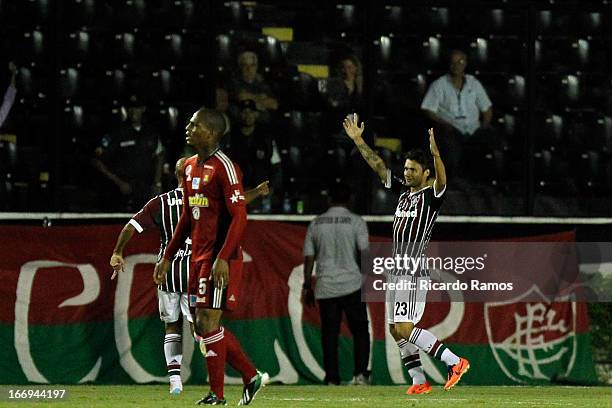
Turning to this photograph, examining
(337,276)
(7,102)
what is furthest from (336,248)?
(7,102)

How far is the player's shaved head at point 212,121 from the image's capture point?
11.4 meters

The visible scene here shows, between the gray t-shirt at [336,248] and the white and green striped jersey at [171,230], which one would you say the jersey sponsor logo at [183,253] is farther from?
the gray t-shirt at [336,248]

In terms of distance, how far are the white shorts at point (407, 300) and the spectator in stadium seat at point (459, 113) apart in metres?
4.26

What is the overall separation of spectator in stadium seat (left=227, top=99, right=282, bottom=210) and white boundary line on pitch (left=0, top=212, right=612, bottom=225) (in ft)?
1.63

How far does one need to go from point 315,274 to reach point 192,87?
2.61 meters

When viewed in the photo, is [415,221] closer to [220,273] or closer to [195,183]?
[195,183]

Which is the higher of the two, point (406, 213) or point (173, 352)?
point (406, 213)

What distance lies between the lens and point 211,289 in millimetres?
11234

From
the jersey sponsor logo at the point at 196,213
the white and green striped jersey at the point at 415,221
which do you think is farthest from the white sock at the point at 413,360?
the jersey sponsor logo at the point at 196,213

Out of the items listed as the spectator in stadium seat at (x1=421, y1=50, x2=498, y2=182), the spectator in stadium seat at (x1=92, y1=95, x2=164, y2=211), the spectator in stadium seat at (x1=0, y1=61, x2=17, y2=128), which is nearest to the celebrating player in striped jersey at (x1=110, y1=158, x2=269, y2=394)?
the spectator in stadium seat at (x1=92, y1=95, x2=164, y2=211)

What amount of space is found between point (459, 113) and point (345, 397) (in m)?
5.32

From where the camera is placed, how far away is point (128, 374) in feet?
53.3

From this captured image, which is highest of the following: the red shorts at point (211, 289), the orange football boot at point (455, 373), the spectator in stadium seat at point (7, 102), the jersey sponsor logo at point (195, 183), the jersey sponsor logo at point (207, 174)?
the spectator in stadium seat at point (7, 102)

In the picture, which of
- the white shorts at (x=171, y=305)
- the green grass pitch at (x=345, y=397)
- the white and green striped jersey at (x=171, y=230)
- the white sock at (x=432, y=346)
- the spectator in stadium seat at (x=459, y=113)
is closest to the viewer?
the green grass pitch at (x=345, y=397)
